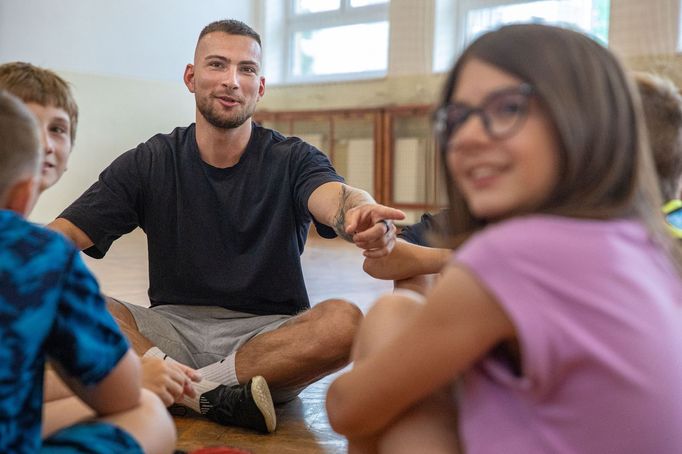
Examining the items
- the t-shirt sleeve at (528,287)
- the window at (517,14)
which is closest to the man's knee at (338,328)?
the t-shirt sleeve at (528,287)

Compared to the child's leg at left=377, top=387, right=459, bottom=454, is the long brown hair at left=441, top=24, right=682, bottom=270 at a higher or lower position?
higher

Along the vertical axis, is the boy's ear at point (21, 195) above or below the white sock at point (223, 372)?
above

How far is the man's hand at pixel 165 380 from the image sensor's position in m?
1.37

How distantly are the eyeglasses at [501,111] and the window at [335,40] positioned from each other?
7.26 meters

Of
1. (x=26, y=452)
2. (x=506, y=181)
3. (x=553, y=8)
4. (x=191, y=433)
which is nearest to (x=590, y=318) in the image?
(x=506, y=181)

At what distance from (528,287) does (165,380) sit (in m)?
0.84

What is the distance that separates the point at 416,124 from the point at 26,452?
268 inches

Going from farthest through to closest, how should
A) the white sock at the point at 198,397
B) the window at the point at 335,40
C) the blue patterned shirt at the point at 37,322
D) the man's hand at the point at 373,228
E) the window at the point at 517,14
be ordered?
the window at the point at 335,40, the window at the point at 517,14, the white sock at the point at 198,397, the man's hand at the point at 373,228, the blue patterned shirt at the point at 37,322

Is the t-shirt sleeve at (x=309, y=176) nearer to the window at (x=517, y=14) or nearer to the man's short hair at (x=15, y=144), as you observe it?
the man's short hair at (x=15, y=144)

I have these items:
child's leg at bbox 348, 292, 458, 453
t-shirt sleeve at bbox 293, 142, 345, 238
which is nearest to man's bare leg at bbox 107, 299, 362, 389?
t-shirt sleeve at bbox 293, 142, 345, 238

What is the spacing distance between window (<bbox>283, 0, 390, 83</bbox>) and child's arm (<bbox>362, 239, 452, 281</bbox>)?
6.24m

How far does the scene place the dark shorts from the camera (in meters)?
0.97

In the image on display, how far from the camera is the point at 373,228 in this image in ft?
5.51

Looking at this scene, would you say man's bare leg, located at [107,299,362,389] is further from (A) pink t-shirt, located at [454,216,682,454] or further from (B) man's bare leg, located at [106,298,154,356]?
(A) pink t-shirt, located at [454,216,682,454]
